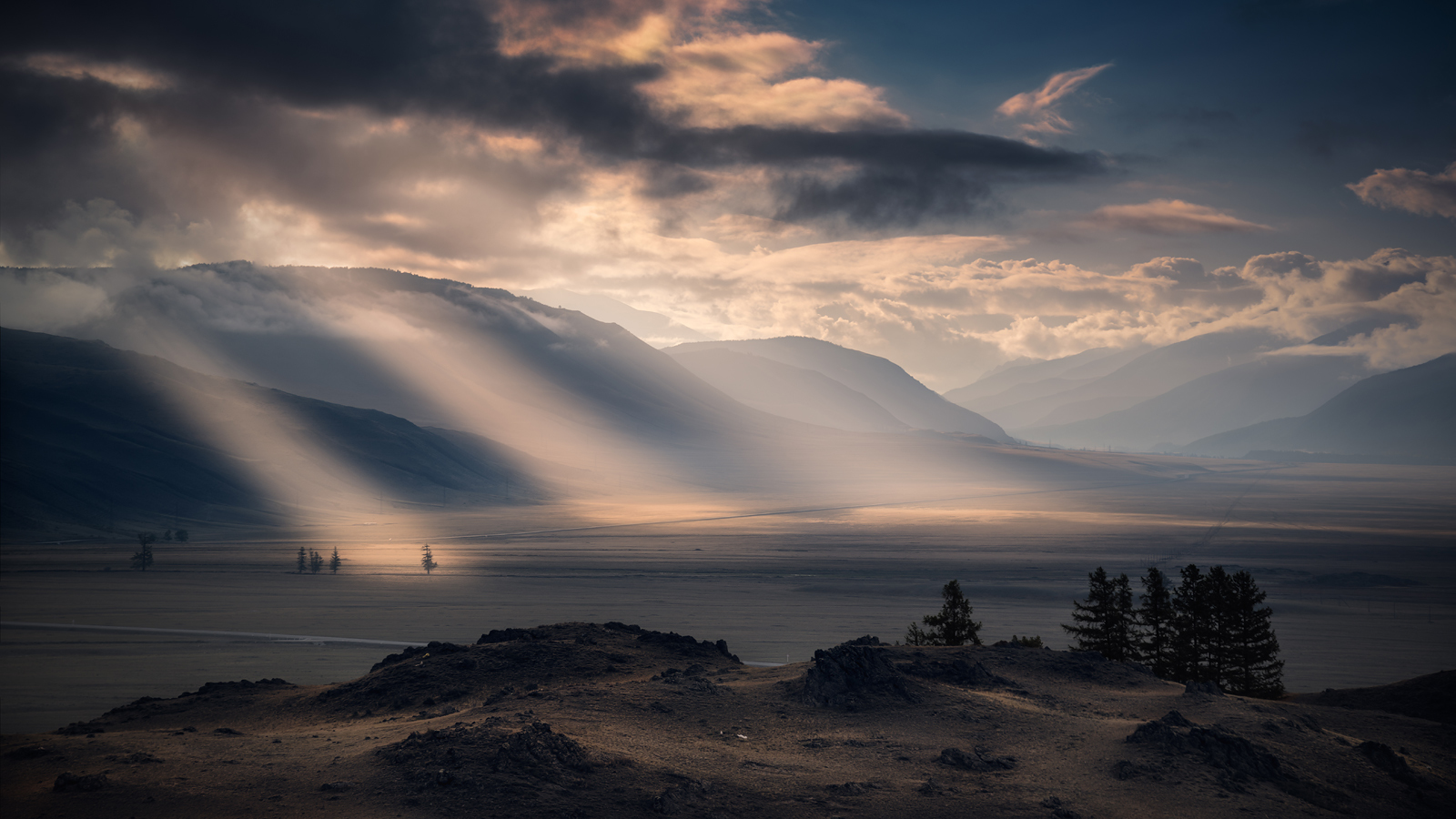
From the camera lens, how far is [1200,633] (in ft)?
163

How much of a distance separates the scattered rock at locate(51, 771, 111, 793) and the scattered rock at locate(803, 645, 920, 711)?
2288 centimetres

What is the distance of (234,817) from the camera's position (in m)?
20.5

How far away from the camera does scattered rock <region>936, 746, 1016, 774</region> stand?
2612 centimetres

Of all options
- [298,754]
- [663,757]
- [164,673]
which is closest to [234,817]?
[298,754]

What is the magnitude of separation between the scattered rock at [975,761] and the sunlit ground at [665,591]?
42.2 metres

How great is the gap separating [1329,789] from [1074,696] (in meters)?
11.0

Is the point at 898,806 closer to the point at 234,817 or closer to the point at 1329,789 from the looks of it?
the point at 1329,789

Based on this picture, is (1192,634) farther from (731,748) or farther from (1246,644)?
(731,748)

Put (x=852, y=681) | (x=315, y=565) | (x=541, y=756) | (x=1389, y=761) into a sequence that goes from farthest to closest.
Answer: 1. (x=315, y=565)
2. (x=852, y=681)
3. (x=1389, y=761)
4. (x=541, y=756)

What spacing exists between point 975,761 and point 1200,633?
31.3 m

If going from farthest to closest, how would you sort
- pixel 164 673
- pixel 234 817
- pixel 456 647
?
1. pixel 164 673
2. pixel 456 647
3. pixel 234 817

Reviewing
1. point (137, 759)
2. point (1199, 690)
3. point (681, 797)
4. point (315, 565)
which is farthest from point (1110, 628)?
point (315, 565)

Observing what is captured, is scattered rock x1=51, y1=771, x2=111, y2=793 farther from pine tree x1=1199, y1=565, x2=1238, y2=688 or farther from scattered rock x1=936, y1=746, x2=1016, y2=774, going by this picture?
pine tree x1=1199, y1=565, x2=1238, y2=688

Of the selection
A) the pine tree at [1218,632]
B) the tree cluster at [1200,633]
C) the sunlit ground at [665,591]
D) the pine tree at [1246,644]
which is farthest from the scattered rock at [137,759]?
the pine tree at [1246,644]
